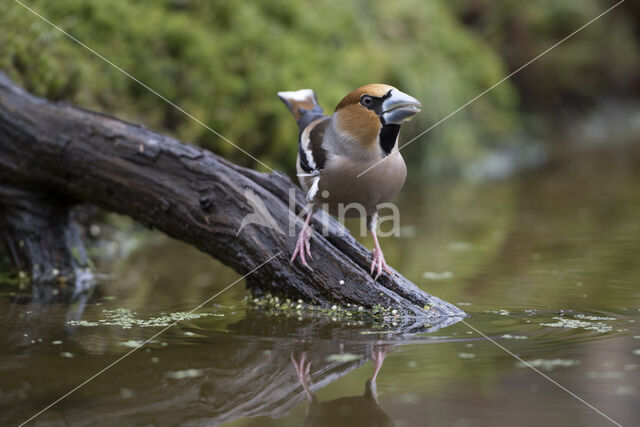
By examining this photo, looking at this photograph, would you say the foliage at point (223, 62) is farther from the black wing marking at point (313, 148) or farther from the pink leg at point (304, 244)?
the pink leg at point (304, 244)

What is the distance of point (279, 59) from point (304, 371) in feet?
17.8

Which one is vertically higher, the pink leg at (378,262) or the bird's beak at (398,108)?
the bird's beak at (398,108)

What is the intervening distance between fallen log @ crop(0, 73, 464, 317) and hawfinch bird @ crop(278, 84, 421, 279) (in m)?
0.20

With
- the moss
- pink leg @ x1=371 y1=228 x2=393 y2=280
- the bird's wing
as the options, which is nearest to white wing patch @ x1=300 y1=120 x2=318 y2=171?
the bird's wing

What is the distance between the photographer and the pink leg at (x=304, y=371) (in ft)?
8.13

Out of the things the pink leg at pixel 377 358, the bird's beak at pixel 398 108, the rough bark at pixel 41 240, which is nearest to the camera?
the pink leg at pixel 377 358

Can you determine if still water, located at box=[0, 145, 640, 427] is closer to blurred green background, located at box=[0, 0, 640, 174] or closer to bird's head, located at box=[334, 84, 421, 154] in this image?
bird's head, located at box=[334, 84, 421, 154]

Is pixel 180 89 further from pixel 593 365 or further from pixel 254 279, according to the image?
pixel 593 365

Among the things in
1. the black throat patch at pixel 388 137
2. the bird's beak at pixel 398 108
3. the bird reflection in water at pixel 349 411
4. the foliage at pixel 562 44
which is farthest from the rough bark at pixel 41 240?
the foliage at pixel 562 44

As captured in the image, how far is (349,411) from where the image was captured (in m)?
2.27

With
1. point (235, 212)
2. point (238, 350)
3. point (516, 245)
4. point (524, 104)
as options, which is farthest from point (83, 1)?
point (524, 104)

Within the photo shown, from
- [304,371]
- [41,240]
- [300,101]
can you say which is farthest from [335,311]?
[41,240]

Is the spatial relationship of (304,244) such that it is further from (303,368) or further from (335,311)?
(303,368)

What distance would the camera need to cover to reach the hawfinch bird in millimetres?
3098
